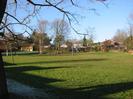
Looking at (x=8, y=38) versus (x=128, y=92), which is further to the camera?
(x=128, y=92)

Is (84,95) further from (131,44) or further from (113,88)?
(131,44)

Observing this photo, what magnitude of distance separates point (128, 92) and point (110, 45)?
A: 449 feet

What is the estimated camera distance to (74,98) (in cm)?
1608

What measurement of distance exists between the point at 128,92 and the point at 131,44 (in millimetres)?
103725

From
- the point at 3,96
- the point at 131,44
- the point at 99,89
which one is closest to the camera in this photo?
the point at 3,96

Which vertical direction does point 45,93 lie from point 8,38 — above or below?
below

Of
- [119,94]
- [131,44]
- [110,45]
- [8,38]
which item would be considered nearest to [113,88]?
[119,94]

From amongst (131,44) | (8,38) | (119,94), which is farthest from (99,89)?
(131,44)

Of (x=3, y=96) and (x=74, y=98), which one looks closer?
(x=3, y=96)

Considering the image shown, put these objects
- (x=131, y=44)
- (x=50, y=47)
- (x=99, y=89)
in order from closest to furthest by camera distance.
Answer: (x=99, y=89), (x=131, y=44), (x=50, y=47)

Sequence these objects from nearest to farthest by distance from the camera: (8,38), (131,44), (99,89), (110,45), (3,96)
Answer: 1. (3,96)
2. (8,38)
3. (99,89)
4. (131,44)
5. (110,45)

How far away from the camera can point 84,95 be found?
16.9 m

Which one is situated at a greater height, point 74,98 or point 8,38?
point 8,38

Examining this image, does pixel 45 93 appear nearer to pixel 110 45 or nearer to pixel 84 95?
pixel 84 95
